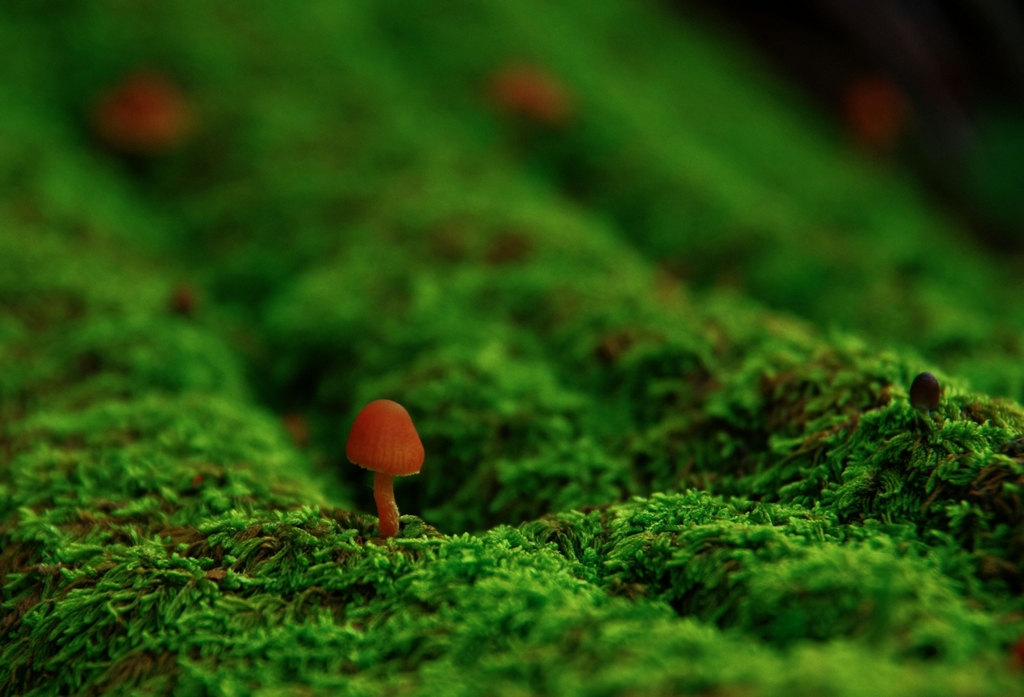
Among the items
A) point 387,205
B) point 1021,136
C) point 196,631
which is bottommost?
point 196,631

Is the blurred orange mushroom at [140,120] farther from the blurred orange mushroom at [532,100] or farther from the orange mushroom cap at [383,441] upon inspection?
the orange mushroom cap at [383,441]

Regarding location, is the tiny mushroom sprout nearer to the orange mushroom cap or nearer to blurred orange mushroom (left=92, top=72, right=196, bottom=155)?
the orange mushroom cap

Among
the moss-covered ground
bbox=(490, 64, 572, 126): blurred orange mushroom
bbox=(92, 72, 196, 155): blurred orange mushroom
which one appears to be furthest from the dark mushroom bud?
Result: bbox=(92, 72, 196, 155): blurred orange mushroom

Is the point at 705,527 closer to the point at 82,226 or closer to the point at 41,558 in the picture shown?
the point at 41,558

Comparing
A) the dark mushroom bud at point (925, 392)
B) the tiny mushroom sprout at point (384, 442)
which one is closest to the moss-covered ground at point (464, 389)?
the dark mushroom bud at point (925, 392)

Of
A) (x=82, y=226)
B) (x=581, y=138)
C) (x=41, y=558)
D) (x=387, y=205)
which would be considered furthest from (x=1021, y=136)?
(x=41, y=558)

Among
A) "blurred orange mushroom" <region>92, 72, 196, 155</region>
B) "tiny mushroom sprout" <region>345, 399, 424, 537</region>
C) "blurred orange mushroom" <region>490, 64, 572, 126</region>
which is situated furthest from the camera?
"blurred orange mushroom" <region>490, 64, 572, 126</region>
